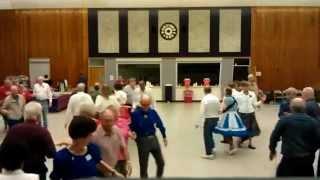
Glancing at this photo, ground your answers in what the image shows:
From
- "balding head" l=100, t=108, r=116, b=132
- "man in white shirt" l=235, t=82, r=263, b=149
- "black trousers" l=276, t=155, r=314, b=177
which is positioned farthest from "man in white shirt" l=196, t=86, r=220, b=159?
"balding head" l=100, t=108, r=116, b=132

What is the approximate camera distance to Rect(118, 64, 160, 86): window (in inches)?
1060

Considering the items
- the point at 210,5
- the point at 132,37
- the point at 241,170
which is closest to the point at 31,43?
the point at 132,37

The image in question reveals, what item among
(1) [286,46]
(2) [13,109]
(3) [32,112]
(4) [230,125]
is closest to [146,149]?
(3) [32,112]

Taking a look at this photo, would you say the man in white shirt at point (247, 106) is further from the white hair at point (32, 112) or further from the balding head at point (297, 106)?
the white hair at point (32, 112)

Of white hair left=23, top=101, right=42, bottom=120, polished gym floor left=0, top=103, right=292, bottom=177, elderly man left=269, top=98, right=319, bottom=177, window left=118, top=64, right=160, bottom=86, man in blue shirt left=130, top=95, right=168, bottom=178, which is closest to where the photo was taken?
white hair left=23, top=101, right=42, bottom=120

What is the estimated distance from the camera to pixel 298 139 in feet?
21.0

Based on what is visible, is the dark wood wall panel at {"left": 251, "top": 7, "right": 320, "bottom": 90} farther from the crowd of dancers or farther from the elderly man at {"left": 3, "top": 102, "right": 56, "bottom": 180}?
the elderly man at {"left": 3, "top": 102, "right": 56, "bottom": 180}

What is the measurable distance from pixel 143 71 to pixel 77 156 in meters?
22.7

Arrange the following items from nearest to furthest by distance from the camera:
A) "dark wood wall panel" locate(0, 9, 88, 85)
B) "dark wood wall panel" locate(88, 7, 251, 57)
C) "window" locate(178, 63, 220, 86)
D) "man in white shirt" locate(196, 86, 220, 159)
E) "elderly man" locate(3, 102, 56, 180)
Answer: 1. "elderly man" locate(3, 102, 56, 180)
2. "man in white shirt" locate(196, 86, 220, 159)
3. "dark wood wall panel" locate(88, 7, 251, 57)
4. "window" locate(178, 63, 220, 86)
5. "dark wood wall panel" locate(0, 9, 88, 85)

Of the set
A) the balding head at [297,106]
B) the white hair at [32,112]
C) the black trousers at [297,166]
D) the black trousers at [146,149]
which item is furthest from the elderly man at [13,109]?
the balding head at [297,106]

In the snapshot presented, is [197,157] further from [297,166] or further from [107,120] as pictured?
[107,120]

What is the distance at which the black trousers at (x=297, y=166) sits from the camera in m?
6.47

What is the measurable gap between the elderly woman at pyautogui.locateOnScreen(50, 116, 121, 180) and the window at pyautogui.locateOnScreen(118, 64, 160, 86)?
73.8 ft

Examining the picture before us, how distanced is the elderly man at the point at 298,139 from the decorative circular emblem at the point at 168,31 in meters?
20.4
